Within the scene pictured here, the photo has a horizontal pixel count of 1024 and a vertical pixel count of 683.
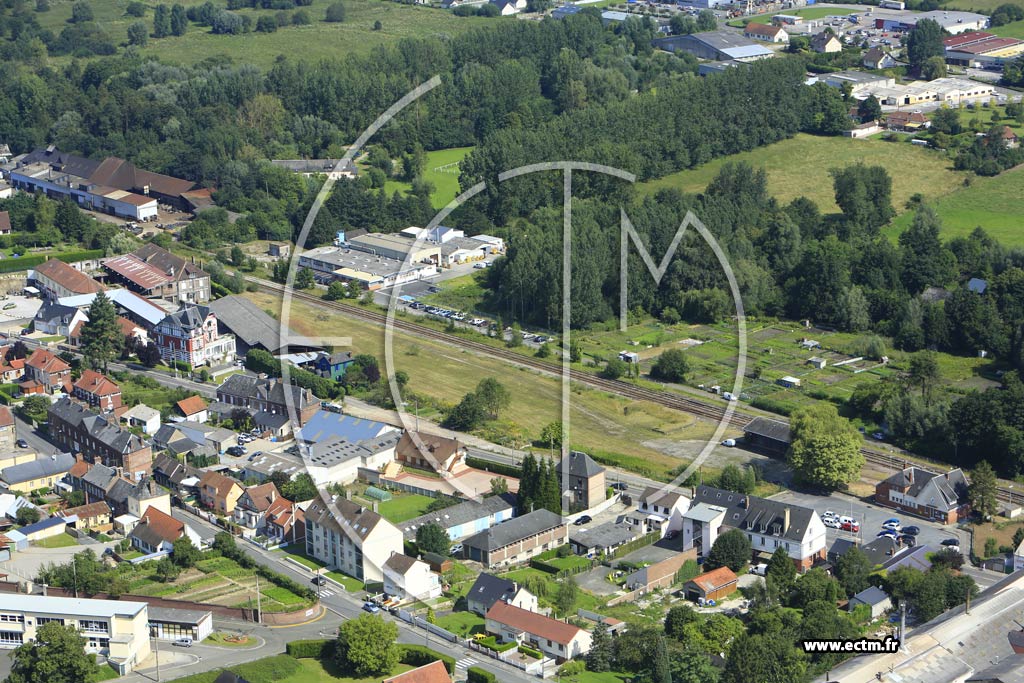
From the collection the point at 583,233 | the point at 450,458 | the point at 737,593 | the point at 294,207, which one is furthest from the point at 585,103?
the point at 737,593

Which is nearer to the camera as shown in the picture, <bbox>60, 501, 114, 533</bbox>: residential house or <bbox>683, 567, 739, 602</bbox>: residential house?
<bbox>683, 567, 739, 602</bbox>: residential house

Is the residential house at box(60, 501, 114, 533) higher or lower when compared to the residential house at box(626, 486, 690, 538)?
lower

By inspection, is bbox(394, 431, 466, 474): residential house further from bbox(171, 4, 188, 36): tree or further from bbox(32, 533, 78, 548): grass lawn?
bbox(171, 4, 188, 36): tree

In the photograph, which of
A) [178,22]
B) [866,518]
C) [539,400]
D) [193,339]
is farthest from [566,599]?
[178,22]

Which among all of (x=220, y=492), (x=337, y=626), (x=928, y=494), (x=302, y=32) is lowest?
(x=337, y=626)

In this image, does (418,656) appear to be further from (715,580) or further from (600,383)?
(600,383)

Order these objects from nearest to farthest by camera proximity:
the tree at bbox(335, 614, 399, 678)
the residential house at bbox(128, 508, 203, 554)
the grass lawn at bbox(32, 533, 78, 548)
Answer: the tree at bbox(335, 614, 399, 678) → the residential house at bbox(128, 508, 203, 554) → the grass lawn at bbox(32, 533, 78, 548)

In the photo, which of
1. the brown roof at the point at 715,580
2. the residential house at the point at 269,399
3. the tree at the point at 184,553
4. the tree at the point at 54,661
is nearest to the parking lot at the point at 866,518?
the brown roof at the point at 715,580

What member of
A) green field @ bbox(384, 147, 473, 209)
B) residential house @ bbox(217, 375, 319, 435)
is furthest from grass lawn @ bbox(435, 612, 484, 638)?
green field @ bbox(384, 147, 473, 209)
